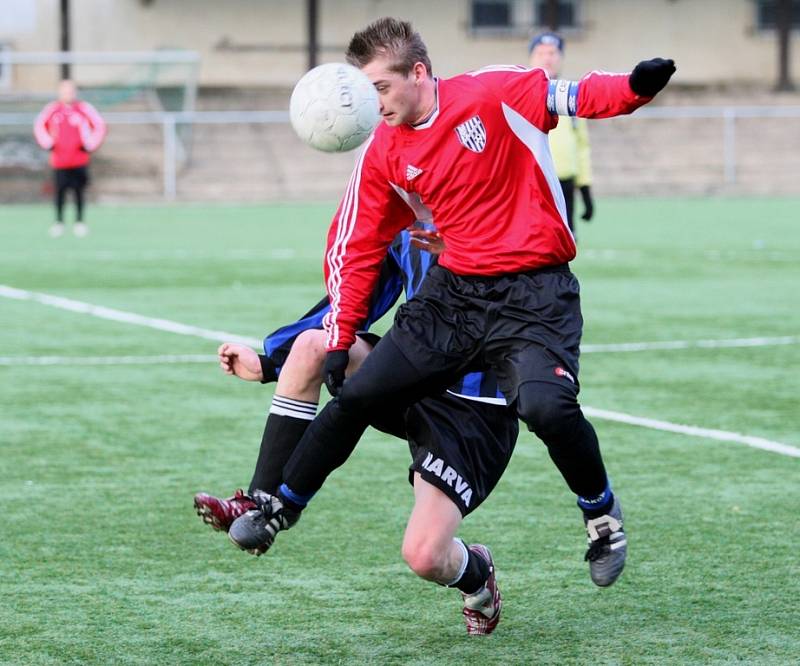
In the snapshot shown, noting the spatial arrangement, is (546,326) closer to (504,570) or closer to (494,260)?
(494,260)

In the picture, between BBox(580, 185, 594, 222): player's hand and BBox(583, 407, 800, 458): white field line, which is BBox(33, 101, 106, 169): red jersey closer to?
BBox(580, 185, 594, 222): player's hand

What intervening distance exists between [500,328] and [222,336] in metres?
7.12

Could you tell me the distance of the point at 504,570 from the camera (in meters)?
5.67

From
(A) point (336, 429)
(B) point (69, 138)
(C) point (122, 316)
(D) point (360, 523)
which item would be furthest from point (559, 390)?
(B) point (69, 138)

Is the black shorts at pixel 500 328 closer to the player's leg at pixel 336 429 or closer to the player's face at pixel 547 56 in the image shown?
the player's leg at pixel 336 429

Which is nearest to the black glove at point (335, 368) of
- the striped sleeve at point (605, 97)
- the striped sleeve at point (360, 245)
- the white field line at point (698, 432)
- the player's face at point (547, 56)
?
the striped sleeve at point (360, 245)

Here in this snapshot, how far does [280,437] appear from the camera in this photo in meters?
5.25

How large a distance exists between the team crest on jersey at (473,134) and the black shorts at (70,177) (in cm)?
1938

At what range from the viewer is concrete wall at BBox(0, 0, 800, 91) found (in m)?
37.1

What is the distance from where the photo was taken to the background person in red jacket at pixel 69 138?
23.9 meters

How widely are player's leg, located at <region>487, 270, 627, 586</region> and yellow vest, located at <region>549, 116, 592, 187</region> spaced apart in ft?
28.0

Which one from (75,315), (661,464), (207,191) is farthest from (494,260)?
(207,191)

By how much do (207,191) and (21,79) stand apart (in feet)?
20.8

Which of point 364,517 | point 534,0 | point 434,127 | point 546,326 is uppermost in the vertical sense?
point 534,0
